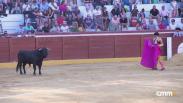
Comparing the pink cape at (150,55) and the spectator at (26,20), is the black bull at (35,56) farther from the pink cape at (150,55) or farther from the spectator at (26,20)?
the spectator at (26,20)

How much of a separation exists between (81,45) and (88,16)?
47.1 inches

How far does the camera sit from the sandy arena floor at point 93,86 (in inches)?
352

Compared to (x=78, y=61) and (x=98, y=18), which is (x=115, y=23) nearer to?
(x=98, y=18)

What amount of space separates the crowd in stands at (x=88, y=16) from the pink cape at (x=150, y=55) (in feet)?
13.1

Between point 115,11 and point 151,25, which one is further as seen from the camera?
point 151,25

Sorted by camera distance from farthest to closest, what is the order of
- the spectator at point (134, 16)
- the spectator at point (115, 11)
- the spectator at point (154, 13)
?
the spectator at point (154, 13), the spectator at point (134, 16), the spectator at point (115, 11)

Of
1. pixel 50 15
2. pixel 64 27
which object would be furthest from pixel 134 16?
pixel 50 15

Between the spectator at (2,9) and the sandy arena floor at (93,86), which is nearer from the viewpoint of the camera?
the sandy arena floor at (93,86)

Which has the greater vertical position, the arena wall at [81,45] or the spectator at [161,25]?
the spectator at [161,25]

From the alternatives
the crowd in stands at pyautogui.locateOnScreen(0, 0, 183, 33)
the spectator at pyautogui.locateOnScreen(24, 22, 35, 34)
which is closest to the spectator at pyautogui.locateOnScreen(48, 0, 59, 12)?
the crowd in stands at pyautogui.locateOnScreen(0, 0, 183, 33)

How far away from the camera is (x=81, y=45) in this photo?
59.1ft

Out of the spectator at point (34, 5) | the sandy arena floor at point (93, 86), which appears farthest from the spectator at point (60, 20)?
the sandy arena floor at point (93, 86)

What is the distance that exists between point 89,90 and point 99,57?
8.20 m

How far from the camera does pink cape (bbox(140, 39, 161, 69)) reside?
14.6 m
